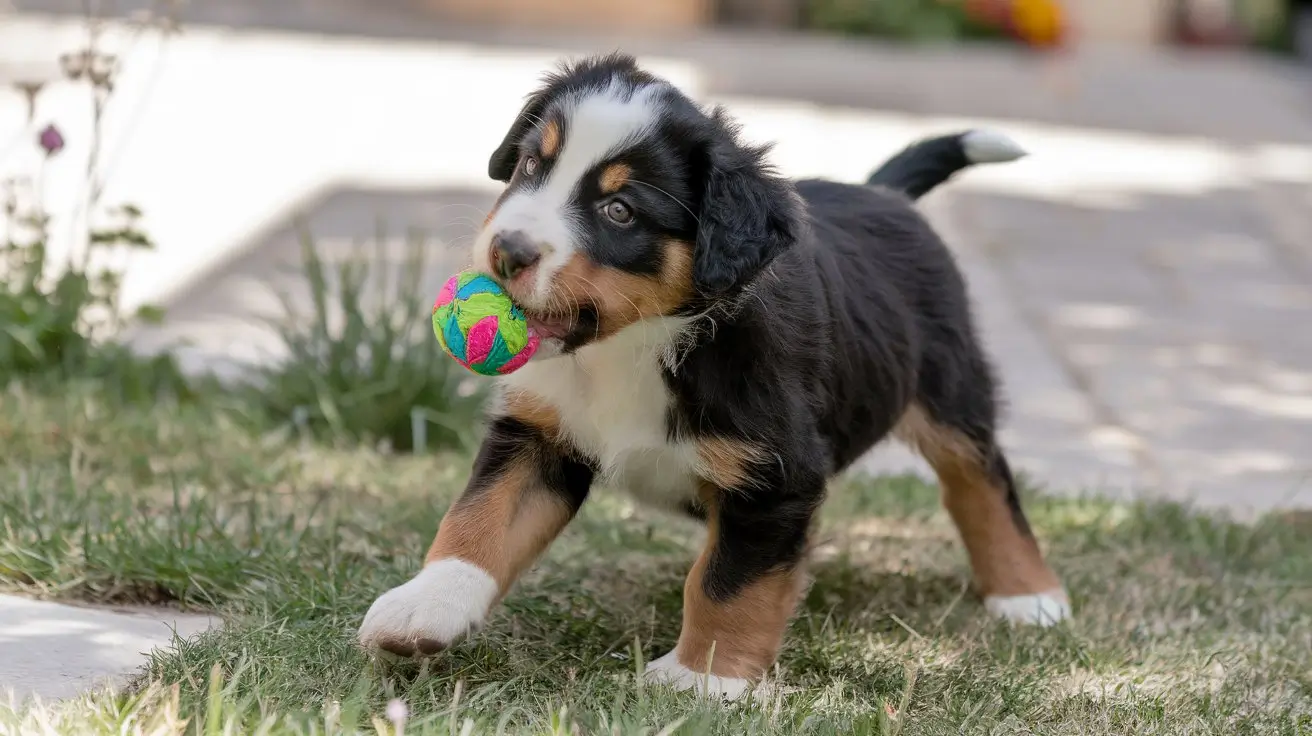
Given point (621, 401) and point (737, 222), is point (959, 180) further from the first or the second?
point (737, 222)

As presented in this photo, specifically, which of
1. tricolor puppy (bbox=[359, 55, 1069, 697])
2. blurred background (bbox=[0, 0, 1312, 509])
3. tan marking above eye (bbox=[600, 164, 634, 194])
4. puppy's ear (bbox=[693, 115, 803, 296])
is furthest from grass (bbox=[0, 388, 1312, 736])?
tan marking above eye (bbox=[600, 164, 634, 194])

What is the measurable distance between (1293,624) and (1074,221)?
6.18 meters

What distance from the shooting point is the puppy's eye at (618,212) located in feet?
10.2

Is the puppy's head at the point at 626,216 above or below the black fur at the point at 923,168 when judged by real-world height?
above

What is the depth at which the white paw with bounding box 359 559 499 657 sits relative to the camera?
126 inches

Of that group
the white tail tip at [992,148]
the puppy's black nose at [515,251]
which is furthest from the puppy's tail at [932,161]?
the puppy's black nose at [515,251]

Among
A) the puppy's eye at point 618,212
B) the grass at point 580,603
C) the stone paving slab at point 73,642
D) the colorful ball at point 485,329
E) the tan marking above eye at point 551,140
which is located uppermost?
the tan marking above eye at point 551,140

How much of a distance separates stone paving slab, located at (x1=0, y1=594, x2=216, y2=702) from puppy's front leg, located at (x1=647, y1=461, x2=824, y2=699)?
105cm

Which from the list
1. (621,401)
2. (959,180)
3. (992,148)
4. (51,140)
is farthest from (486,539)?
(959,180)

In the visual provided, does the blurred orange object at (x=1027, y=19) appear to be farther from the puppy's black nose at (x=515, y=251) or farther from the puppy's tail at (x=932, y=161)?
the puppy's black nose at (x=515, y=251)

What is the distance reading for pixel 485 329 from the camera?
10.1 feet

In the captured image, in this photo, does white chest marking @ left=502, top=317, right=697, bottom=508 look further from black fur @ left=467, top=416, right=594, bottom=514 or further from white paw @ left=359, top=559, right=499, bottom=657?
white paw @ left=359, top=559, right=499, bottom=657

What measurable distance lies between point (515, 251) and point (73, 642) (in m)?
1.26

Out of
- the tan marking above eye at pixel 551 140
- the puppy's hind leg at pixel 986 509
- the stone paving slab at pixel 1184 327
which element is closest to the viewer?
the tan marking above eye at pixel 551 140
